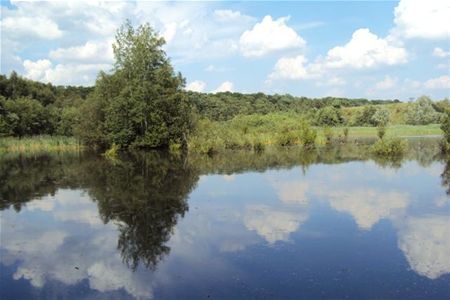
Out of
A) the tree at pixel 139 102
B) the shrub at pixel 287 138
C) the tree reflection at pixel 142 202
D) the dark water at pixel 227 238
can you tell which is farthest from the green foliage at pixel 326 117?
the dark water at pixel 227 238

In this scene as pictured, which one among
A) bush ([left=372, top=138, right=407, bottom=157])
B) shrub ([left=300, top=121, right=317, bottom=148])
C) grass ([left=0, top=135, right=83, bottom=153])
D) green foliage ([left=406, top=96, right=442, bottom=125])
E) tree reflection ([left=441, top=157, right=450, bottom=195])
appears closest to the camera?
→ tree reflection ([left=441, top=157, right=450, bottom=195])

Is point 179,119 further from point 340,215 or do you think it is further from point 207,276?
point 207,276

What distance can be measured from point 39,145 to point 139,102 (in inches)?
530

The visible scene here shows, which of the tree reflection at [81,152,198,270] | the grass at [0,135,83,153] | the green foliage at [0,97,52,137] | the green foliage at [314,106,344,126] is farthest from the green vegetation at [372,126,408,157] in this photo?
the green foliage at [314,106,344,126]

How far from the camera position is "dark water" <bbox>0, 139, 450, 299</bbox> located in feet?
24.3

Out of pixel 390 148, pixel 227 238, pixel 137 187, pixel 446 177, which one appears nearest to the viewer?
pixel 227 238

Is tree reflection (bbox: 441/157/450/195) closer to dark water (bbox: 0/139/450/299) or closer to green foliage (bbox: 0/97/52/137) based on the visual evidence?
dark water (bbox: 0/139/450/299)

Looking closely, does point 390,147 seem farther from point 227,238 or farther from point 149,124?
point 227,238

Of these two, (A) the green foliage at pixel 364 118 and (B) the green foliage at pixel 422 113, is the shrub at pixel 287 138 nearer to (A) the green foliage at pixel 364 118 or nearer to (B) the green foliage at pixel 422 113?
(A) the green foliage at pixel 364 118

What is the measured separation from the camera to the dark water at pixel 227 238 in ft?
24.3

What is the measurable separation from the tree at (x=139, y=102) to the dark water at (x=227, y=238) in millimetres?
19318

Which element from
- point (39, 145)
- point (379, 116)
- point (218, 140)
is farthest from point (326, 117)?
point (39, 145)

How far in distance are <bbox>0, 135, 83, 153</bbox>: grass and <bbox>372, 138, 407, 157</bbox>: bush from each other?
28841 millimetres

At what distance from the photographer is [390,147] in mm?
31375
